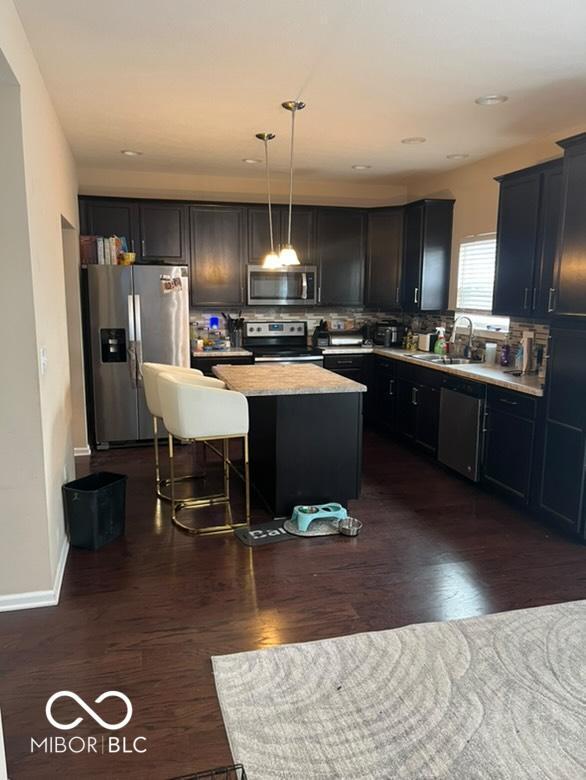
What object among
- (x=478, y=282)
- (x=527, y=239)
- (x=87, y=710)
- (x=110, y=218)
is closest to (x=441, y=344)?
(x=478, y=282)

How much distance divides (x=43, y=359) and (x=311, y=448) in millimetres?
1684

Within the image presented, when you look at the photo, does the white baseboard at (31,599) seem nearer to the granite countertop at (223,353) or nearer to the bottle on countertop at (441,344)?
the granite countertop at (223,353)

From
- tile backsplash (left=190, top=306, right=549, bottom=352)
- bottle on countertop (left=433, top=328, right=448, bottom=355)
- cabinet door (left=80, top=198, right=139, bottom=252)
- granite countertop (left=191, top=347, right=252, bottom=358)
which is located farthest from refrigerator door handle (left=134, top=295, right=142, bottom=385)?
bottle on countertop (left=433, top=328, right=448, bottom=355)

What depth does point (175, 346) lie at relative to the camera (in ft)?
17.3

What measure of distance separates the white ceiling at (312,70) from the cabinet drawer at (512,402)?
183 cm

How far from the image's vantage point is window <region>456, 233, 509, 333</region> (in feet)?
16.3

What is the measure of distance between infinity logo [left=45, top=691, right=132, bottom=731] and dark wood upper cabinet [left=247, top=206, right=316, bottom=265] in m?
4.49

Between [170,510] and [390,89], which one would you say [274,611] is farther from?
[390,89]

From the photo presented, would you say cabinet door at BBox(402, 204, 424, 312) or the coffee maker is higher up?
cabinet door at BBox(402, 204, 424, 312)

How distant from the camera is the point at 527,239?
158 inches

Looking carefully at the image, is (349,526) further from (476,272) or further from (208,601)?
(476,272)

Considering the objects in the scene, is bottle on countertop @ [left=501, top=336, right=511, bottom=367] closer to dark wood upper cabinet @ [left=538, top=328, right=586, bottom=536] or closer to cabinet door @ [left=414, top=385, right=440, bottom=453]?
cabinet door @ [left=414, top=385, right=440, bottom=453]

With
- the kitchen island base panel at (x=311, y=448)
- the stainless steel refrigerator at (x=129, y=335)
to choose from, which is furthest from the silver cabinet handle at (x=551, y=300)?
the stainless steel refrigerator at (x=129, y=335)

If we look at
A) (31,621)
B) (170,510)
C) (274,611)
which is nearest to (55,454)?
(31,621)
